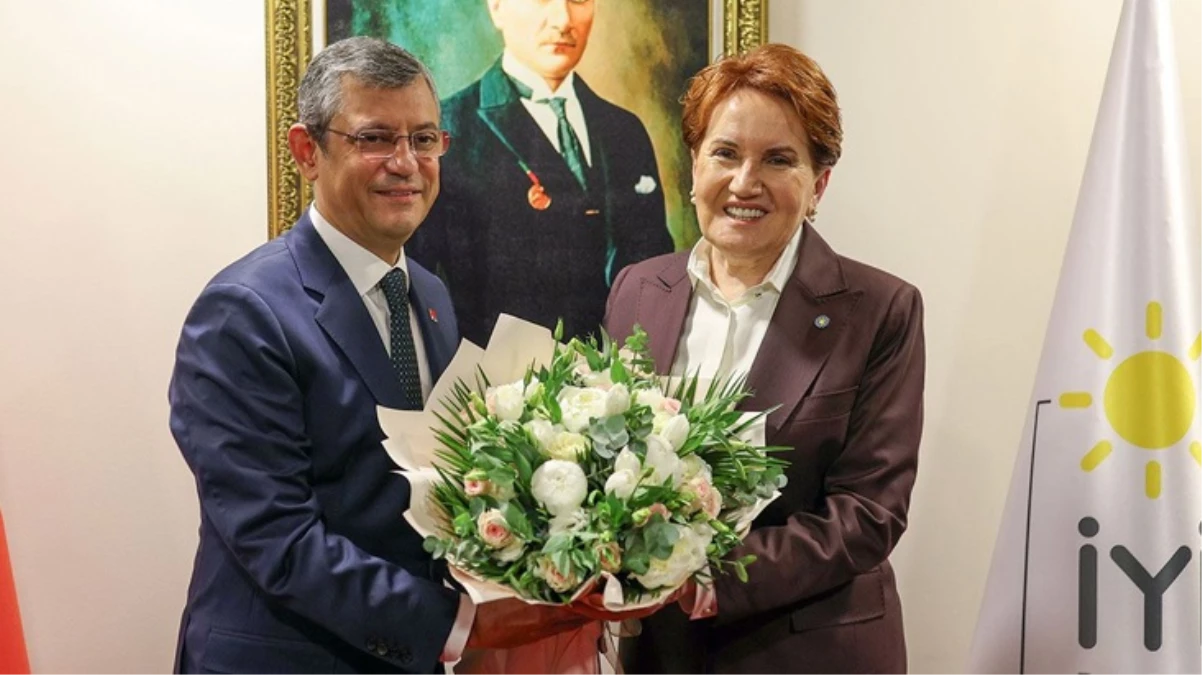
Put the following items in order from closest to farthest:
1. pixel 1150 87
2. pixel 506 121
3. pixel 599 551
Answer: pixel 599 551 < pixel 1150 87 < pixel 506 121

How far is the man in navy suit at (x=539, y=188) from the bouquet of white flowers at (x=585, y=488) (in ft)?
3.60

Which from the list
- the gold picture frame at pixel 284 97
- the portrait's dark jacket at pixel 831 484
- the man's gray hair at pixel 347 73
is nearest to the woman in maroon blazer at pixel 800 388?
the portrait's dark jacket at pixel 831 484

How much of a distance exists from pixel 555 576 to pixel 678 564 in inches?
7.3

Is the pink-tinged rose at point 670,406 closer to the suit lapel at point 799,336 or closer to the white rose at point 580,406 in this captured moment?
the white rose at point 580,406

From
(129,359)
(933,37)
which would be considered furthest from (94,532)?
(933,37)

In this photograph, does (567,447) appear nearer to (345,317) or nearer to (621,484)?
(621,484)

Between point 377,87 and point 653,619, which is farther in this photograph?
point 653,619

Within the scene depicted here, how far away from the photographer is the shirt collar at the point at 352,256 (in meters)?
2.29

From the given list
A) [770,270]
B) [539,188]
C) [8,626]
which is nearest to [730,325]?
[770,270]

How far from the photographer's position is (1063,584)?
2.67 meters

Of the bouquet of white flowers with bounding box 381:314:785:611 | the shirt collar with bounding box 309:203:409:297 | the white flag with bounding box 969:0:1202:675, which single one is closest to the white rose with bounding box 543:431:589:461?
the bouquet of white flowers with bounding box 381:314:785:611

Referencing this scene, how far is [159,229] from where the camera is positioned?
3.01 meters

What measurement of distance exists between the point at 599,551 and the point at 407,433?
42 centimetres

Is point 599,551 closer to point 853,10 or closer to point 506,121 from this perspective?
point 506,121
